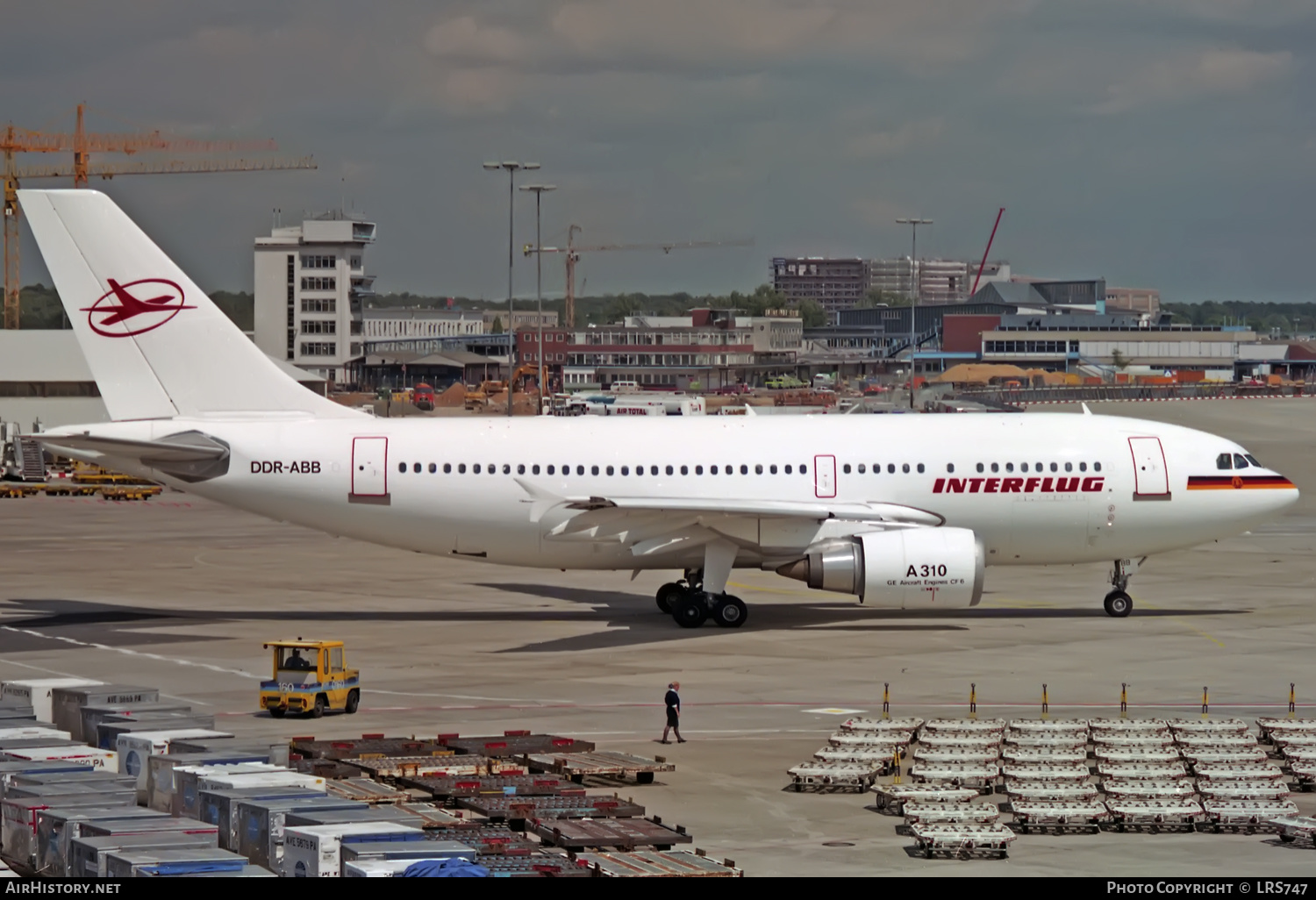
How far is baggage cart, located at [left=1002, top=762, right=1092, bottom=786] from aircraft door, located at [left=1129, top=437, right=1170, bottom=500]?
20217 mm

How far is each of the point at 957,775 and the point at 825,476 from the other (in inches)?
808

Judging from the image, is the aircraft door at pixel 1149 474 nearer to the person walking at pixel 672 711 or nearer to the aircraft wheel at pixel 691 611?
the aircraft wheel at pixel 691 611

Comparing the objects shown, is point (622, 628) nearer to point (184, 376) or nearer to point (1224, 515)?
point (184, 376)

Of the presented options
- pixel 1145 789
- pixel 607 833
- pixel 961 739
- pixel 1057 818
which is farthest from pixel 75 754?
pixel 1145 789

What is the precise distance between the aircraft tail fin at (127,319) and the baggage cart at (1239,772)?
2812 centimetres

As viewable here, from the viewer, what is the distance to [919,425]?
48.9 m

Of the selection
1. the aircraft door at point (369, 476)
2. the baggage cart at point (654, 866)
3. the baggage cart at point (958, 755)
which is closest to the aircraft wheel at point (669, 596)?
the aircraft door at point (369, 476)

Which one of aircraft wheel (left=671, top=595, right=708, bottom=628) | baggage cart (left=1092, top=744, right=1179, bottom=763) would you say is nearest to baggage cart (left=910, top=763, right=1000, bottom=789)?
baggage cart (left=1092, top=744, right=1179, bottom=763)

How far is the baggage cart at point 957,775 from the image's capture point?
27.6 metres

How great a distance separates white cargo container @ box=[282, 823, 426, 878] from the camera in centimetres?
2020

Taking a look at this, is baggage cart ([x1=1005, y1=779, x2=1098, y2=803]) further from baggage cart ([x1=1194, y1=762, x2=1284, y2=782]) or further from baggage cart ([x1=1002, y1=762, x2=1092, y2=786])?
baggage cart ([x1=1194, y1=762, x2=1284, y2=782])

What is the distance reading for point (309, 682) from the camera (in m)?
35.5

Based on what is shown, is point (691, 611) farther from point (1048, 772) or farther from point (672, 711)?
point (1048, 772)

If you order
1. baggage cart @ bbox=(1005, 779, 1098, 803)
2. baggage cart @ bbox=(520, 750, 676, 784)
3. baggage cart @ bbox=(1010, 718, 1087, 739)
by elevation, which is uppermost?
baggage cart @ bbox=(1010, 718, 1087, 739)
